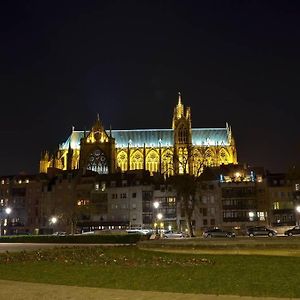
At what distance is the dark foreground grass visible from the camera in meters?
15.7

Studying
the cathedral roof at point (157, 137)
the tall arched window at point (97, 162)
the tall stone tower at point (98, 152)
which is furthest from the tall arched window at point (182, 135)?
the tall arched window at point (97, 162)

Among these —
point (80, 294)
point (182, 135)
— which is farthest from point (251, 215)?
point (80, 294)

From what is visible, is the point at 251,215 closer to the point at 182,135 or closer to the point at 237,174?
the point at 237,174

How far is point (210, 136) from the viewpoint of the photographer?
552 feet

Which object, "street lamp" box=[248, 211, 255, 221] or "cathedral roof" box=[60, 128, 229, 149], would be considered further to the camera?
"cathedral roof" box=[60, 128, 229, 149]

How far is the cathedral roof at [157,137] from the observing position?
165250 millimetres

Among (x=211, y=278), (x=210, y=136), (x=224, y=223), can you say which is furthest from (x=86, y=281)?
(x=210, y=136)

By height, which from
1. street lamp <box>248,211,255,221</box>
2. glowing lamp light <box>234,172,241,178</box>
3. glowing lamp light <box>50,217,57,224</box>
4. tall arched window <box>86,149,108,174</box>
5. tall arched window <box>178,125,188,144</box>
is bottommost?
street lamp <box>248,211,255,221</box>

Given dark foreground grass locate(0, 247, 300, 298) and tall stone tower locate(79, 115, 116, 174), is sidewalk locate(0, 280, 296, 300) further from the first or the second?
tall stone tower locate(79, 115, 116, 174)

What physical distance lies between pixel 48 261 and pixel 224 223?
78459mm

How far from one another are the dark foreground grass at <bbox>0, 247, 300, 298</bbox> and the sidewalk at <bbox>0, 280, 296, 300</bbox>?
3.20 ft

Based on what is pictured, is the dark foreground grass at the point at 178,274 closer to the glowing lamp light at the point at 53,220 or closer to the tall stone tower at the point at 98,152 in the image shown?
the glowing lamp light at the point at 53,220

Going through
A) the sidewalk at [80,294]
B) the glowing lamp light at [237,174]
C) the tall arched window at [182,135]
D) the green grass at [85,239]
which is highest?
the tall arched window at [182,135]

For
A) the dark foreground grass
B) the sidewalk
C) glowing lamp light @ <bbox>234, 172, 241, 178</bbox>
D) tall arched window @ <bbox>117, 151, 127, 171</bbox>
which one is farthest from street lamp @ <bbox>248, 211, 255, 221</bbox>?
the sidewalk
